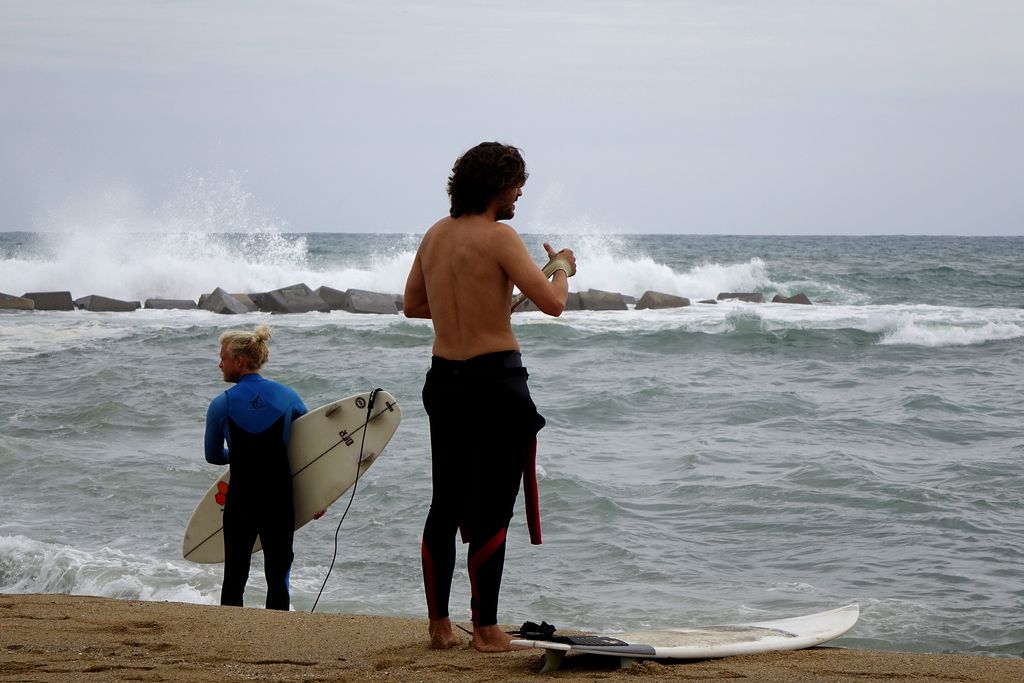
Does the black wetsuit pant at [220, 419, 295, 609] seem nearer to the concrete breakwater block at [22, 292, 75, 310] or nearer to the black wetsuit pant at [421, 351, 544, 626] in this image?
the black wetsuit pant at [421, 351, 544, 626]

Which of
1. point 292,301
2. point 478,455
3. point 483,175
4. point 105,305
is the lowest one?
point 105,305

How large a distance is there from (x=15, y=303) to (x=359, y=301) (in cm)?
824

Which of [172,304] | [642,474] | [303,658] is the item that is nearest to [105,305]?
[172,304]

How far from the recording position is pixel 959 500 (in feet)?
26.8

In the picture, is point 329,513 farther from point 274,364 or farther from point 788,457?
point 274,364

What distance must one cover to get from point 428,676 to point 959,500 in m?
5.93

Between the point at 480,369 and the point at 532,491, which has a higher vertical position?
the point at 480,369

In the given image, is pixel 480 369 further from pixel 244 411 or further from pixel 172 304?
pixel 172 304

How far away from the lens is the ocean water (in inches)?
249

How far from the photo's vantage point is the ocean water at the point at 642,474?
20.8ft

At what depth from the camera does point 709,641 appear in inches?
156

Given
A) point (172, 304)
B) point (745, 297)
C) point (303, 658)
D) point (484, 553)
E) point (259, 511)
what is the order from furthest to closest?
point (745, 297) → point (172, 304) → point (259, 511) → point (303, 658) → point (484, 553)

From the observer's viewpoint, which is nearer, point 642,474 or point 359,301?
point 642,474

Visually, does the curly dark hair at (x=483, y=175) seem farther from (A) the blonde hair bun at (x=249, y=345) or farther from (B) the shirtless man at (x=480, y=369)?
(A) the blonde hair bun at (x=249, y=345)
